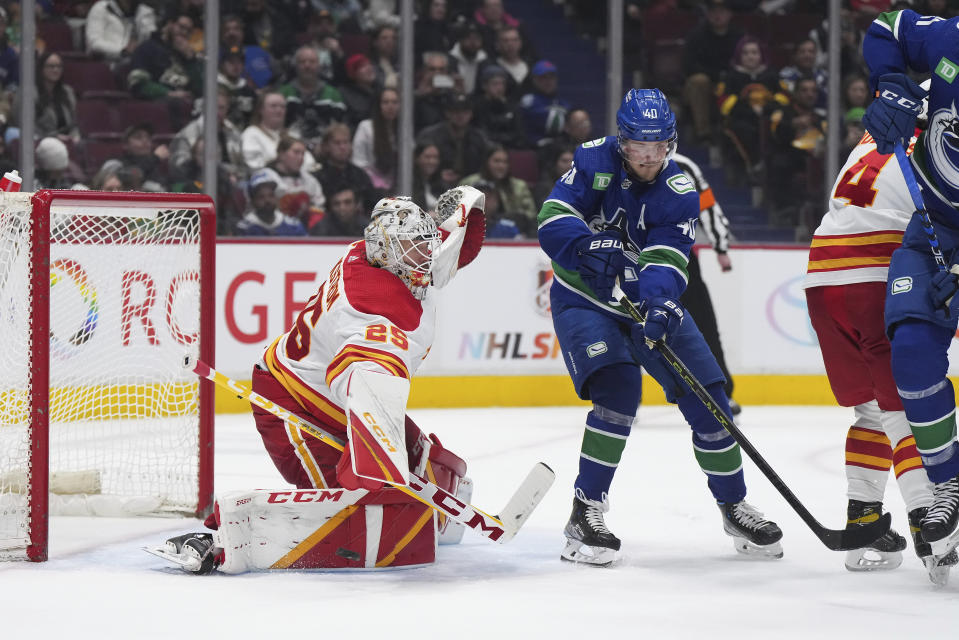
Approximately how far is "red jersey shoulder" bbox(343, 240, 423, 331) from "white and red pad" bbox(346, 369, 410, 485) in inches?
7.5

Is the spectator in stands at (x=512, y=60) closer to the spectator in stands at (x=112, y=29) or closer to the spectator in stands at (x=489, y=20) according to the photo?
the spectator in stands at (x=489, y=20)

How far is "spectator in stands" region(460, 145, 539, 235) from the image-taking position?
22.9ft

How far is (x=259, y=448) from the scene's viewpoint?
16.8 feet

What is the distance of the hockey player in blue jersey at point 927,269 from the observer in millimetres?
2934

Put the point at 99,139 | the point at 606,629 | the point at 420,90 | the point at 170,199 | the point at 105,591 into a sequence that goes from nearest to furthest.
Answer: the point at 606,629 < the point at 105,591 < the point at 170,199 < the point at 99,139 < the point at 420,90

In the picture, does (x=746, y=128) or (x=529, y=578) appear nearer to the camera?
(x=529, y=578)

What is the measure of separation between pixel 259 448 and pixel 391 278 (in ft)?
7.18

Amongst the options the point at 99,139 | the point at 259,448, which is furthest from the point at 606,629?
the point at 99,139

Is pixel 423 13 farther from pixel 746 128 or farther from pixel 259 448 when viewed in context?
pixel 259 448

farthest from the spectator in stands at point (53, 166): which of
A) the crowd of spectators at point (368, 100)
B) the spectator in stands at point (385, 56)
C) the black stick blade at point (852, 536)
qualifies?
the black stick blade at point (852, 536)

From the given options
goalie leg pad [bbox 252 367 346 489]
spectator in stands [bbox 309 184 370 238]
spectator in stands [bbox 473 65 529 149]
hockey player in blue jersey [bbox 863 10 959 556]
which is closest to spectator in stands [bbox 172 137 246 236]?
spectator in stands [bbox 309 184 370 238]

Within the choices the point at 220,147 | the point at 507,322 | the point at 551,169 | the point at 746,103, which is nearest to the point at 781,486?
the point at 507,322

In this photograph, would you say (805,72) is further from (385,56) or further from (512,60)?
(385,56)

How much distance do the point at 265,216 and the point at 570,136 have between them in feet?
5.61
